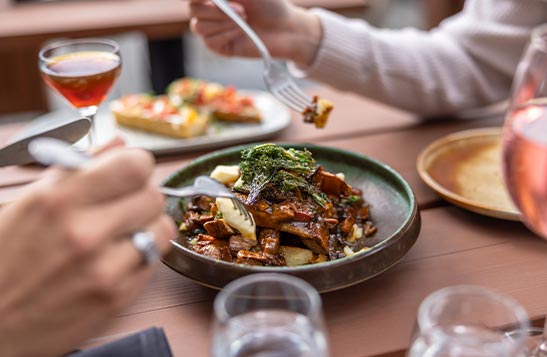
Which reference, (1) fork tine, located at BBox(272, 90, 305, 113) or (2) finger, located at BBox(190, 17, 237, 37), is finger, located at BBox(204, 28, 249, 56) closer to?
(2) finger, located at BBox(190, 17, 237, 37)

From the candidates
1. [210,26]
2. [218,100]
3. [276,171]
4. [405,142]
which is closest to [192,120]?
[218,100]

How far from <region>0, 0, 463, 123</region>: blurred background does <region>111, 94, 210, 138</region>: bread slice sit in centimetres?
121

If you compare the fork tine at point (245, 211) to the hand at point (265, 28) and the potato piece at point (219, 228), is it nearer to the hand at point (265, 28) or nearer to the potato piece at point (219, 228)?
the potato piece at point (219, 228)

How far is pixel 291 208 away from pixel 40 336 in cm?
48

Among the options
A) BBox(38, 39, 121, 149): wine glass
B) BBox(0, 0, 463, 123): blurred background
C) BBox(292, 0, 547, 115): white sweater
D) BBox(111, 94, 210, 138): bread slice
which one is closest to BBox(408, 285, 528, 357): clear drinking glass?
BBox(38, 39, 121, 149): wine glass

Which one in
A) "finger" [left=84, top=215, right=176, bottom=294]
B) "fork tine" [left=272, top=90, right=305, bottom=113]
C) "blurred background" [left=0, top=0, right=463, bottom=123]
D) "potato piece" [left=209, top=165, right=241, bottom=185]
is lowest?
"blurred background" [left=0, top=0, right=463, bottom=123]

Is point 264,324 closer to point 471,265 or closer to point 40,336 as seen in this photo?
point 40,336

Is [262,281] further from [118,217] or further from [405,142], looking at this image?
[405,142]

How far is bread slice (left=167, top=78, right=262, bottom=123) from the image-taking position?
183cm

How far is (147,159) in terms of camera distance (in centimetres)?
70

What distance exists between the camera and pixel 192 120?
180 cm

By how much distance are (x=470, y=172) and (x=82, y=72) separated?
852 mm

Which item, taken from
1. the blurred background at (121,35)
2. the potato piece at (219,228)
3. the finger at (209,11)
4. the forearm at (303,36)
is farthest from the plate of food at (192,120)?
the blurred background at (121,35)

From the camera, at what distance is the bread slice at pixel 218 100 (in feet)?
5.99
